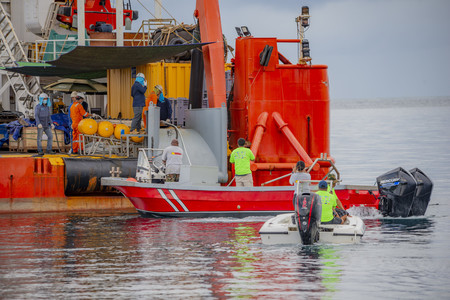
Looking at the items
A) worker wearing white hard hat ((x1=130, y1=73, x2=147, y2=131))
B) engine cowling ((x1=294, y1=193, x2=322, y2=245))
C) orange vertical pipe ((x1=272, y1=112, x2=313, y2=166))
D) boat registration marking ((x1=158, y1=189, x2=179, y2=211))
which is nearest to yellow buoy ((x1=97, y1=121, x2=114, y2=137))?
worker wearing white hard hat ((x1=130, y1=73, x2=147, y2=131))

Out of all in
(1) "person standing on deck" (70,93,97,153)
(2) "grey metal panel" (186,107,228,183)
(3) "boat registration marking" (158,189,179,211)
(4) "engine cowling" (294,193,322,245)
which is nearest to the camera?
(4) "engine cowling" (294,193,322,245)

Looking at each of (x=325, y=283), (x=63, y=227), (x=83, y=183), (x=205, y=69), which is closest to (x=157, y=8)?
(x=205, y=69)

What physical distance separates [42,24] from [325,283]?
23041mm

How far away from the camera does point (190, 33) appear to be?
83.4 ft

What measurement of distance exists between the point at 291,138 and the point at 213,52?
3.05 metres

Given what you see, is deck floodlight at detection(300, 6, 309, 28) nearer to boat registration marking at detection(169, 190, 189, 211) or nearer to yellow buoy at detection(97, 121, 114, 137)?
yellow buoy at detection(97, 121, 114, 137)

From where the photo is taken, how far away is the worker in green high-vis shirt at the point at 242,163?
21.2 meters

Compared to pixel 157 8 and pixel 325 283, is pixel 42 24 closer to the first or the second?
pixel 157 8

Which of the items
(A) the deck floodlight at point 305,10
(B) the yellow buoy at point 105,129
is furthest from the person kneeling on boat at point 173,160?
(A) the deck floodlight at point 305,10

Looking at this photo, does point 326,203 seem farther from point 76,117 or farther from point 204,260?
point 76,117

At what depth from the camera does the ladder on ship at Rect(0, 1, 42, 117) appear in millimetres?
32406

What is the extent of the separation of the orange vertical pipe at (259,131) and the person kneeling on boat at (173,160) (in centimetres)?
199

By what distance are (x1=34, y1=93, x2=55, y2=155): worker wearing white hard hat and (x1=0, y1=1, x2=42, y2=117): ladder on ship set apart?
304 inches

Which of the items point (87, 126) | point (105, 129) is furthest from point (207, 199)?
point (87, 126)
